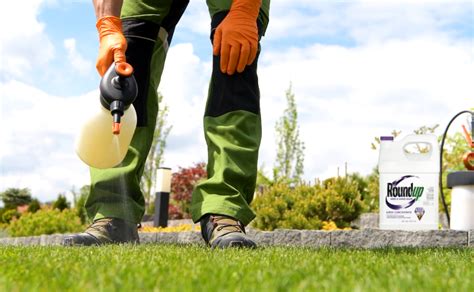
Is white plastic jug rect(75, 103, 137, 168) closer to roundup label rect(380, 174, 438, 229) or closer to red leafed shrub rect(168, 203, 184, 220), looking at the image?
roundup label rect(380, 174, 438, 229)

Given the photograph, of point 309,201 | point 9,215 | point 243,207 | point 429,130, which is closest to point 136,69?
point 243,207

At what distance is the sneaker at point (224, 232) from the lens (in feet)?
9.36

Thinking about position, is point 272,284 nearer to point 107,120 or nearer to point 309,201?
point 107,120

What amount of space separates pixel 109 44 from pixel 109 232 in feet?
3.17

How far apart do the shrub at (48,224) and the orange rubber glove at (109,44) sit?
818cm

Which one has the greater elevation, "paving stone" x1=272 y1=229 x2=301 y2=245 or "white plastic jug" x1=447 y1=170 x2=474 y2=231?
"white plastic jug" x1=447 y1=170 x2=474 y2=231

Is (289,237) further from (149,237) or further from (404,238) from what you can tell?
(149,237)

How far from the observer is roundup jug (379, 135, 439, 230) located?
17.7 feet

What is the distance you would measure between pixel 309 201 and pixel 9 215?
928cm

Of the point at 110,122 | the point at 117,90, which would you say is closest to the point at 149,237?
the point at 110,122

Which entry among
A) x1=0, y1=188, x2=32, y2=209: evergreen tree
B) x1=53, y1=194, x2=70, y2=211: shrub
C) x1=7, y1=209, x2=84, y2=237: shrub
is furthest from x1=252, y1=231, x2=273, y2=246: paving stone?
x1=0, y1=188, x2=32, y2=209: evergreen tree

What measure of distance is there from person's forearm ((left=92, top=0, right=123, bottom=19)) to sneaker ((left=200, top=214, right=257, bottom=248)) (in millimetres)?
1079

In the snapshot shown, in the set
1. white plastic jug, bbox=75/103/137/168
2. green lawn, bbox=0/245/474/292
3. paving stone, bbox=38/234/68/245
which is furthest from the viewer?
paving stone, bbox=38/234/68/245

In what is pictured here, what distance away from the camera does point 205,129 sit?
3.38m
